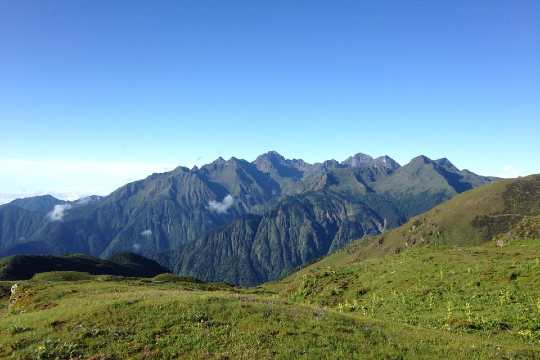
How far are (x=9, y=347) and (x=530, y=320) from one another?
1428 inches

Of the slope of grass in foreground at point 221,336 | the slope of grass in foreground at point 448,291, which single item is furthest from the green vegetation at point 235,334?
the slope of grass in foreground at point 448,291

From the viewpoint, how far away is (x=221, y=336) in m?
23.4

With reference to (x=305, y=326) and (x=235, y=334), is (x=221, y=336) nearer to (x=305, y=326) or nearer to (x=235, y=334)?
(x=235, y=334)

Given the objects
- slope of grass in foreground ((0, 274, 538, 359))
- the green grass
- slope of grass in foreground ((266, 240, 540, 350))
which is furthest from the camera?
slope of grass in foreground ((266, 240, 540, 350))

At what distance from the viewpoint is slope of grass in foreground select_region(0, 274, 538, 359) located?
70.7ft

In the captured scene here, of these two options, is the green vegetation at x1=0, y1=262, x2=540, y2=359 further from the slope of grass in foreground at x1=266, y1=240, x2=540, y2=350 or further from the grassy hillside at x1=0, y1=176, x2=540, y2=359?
the slope of grass in foreground at x1=266, y1=240, x2=540, y2=350

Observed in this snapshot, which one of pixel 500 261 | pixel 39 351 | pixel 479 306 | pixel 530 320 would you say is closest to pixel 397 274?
pixel 500 261

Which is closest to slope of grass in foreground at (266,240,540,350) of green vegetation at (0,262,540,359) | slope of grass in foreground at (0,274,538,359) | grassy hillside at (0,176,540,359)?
grassy hillside at (0,176,540,359)

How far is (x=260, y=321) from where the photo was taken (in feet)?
85.6

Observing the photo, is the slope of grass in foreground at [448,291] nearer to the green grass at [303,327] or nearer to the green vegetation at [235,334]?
the green grass at [303,327]

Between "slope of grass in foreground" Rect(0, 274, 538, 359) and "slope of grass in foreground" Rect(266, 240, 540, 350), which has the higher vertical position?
"slope of grass in foreground" Rect(0, 274, 538, 359)

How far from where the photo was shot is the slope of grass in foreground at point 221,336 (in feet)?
70.7

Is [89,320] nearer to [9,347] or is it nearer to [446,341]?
[9,347]

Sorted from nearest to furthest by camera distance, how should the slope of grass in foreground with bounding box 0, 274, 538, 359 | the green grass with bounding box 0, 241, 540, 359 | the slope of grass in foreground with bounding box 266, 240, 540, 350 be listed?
the slope of grass in foreground with bounding box 0, 274, 538, 359 < the green grass with bounding box 0, 241, 540, 359 < the slope of grass in foreground with bounding box 266, 240, 540, 350
